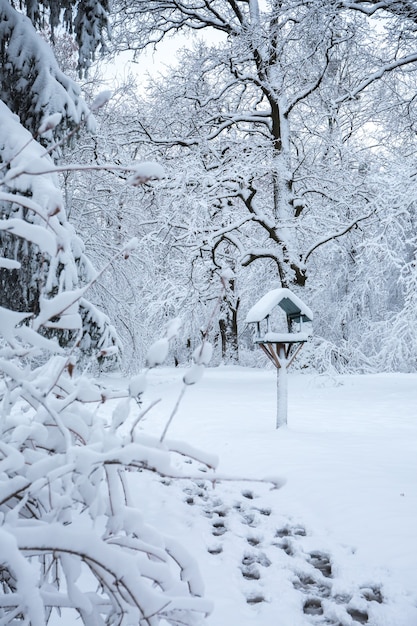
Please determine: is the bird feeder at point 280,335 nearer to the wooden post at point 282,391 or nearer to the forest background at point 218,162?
the wooden post at point 282,391

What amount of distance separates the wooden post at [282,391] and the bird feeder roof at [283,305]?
543 mm

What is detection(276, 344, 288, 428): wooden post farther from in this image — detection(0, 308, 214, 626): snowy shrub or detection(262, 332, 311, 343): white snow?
detection(0, 308, 214, 626): snowy shrub

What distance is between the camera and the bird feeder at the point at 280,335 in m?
6.84

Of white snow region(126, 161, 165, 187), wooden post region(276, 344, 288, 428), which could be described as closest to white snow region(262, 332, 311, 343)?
wooden post region(276, 344, 288, 428)

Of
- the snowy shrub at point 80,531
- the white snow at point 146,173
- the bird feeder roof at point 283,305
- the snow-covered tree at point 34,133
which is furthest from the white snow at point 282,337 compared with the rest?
the white snow at point 146,173

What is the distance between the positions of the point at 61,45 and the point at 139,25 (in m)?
2.07

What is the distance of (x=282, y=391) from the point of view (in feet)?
22.4

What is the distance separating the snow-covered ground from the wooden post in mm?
201

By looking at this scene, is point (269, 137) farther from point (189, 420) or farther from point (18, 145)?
point (18, 145)

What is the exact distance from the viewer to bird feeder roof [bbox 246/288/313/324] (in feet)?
22.7

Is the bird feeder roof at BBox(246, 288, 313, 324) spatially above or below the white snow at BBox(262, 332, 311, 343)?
above

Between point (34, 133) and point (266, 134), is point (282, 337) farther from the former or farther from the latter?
point (266, 134)

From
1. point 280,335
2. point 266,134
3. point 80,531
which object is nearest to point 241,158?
point 266,134

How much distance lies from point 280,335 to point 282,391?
2.62 ft
